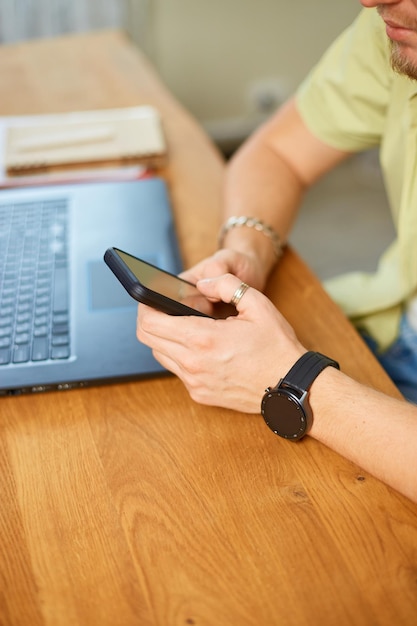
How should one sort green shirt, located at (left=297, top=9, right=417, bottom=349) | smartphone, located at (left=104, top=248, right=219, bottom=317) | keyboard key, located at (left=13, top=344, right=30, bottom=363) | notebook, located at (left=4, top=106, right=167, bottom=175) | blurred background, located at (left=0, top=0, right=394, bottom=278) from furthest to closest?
1. blurred background, located at (left=0, top=0, right=394, bottom=278)
2. notebook, located at (left=4, top=106, right=167, bottom=175)
3. green shirt, located at (left=297, top=9, right=417, bottom=349)
4. keyboard key, located at (left=13, top=344, right=30, bottom=363)
5. smartphone, located at (left=104, top=248, right=219, bottom=317)

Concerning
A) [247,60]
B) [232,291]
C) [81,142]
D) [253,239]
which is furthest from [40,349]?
[247,60]

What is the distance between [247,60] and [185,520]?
7.40 ft

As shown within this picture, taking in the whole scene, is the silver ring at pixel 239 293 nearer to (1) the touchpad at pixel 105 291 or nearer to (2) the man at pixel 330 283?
(2) the man at pixel 330 283

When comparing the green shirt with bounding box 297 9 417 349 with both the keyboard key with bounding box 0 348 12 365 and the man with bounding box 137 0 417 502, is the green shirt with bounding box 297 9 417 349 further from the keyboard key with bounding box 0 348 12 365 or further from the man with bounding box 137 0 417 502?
the keyboard key with bounding box 0 348 12 365

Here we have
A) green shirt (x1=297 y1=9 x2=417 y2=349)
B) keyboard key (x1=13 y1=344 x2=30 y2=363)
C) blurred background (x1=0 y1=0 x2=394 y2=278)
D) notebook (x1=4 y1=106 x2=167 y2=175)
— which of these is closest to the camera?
keyboard key (x1=13 y1=344 x2=30 y2=363)

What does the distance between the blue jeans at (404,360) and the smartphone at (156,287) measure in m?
0.35

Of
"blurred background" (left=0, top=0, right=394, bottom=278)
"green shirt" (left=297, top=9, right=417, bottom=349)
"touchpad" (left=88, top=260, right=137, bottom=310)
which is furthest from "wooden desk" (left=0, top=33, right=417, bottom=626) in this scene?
"blurred background" (left=0, top=0, right=394, bottom=278)

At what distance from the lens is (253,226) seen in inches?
40.7

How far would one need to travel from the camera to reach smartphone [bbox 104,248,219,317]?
28.7 inches

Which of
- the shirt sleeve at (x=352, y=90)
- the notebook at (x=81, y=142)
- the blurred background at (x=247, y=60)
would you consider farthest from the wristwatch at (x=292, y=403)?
the blurred background at (x=247, y=60)

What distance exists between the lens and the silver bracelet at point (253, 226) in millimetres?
1031

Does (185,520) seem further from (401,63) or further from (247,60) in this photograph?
(247,60)

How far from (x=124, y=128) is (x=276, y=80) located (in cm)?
160

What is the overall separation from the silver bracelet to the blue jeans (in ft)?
0.77
